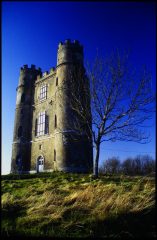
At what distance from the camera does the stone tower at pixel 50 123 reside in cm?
2556

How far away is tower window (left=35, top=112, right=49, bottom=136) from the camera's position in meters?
29.7

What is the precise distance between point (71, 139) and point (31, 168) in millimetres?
8318

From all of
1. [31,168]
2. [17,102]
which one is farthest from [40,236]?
[17,102]

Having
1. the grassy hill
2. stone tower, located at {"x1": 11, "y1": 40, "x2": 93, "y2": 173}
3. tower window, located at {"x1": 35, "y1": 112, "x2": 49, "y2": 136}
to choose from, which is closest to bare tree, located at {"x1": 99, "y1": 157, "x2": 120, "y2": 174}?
stone tower, located at {"x1": 11, "y1": 40, "x2": 93, "y2": 173}

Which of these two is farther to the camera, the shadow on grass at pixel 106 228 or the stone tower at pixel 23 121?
the stone tower at pixel 23 121

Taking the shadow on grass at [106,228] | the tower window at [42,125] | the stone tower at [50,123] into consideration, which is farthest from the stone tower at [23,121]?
the shadow on grass at [106,228]

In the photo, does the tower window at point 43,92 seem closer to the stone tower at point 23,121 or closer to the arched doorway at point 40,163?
the stone tower at point 23,121

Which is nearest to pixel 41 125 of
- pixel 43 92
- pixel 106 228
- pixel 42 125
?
pixel 42 125

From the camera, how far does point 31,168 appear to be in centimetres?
3055

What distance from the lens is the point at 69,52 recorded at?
95.1 feet

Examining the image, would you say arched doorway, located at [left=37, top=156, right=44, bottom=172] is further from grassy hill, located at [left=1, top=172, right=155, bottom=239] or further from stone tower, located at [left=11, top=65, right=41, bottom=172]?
grassy hill, located at [left=1, top=172, right=155, bottom=239]

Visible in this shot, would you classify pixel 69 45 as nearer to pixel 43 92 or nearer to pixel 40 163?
pixel 43 92

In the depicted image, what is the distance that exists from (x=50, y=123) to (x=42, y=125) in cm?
180

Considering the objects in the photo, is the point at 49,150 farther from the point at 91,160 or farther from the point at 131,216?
the point at 131,216
